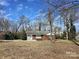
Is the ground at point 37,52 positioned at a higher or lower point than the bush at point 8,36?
lower

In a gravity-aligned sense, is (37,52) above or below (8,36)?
below

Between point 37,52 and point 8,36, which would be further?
point 8,36

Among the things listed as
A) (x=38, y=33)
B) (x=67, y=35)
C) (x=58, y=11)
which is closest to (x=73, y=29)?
(x=67, y=35)

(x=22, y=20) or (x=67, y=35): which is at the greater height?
(x=22, y=20)

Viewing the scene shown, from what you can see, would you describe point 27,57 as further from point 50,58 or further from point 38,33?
point 38,33

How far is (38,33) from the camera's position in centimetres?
6838

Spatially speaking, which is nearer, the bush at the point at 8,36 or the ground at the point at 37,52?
the ground at the point at 37,52

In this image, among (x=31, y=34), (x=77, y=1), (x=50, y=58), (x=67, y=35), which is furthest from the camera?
(x=31, y=34)

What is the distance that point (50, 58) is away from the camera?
636 inches

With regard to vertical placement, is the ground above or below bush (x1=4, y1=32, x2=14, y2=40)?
below

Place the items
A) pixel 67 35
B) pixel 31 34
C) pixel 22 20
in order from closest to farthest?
pixel 67 35 < pixel 31 34 < pixel 22 20

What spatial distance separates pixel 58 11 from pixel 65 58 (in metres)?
6.81

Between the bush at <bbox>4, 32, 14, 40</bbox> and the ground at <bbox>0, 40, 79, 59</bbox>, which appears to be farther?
the bush at <bbox>4, 32, 14, 40</bbox>

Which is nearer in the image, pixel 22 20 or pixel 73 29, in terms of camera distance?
pixel 73 29
